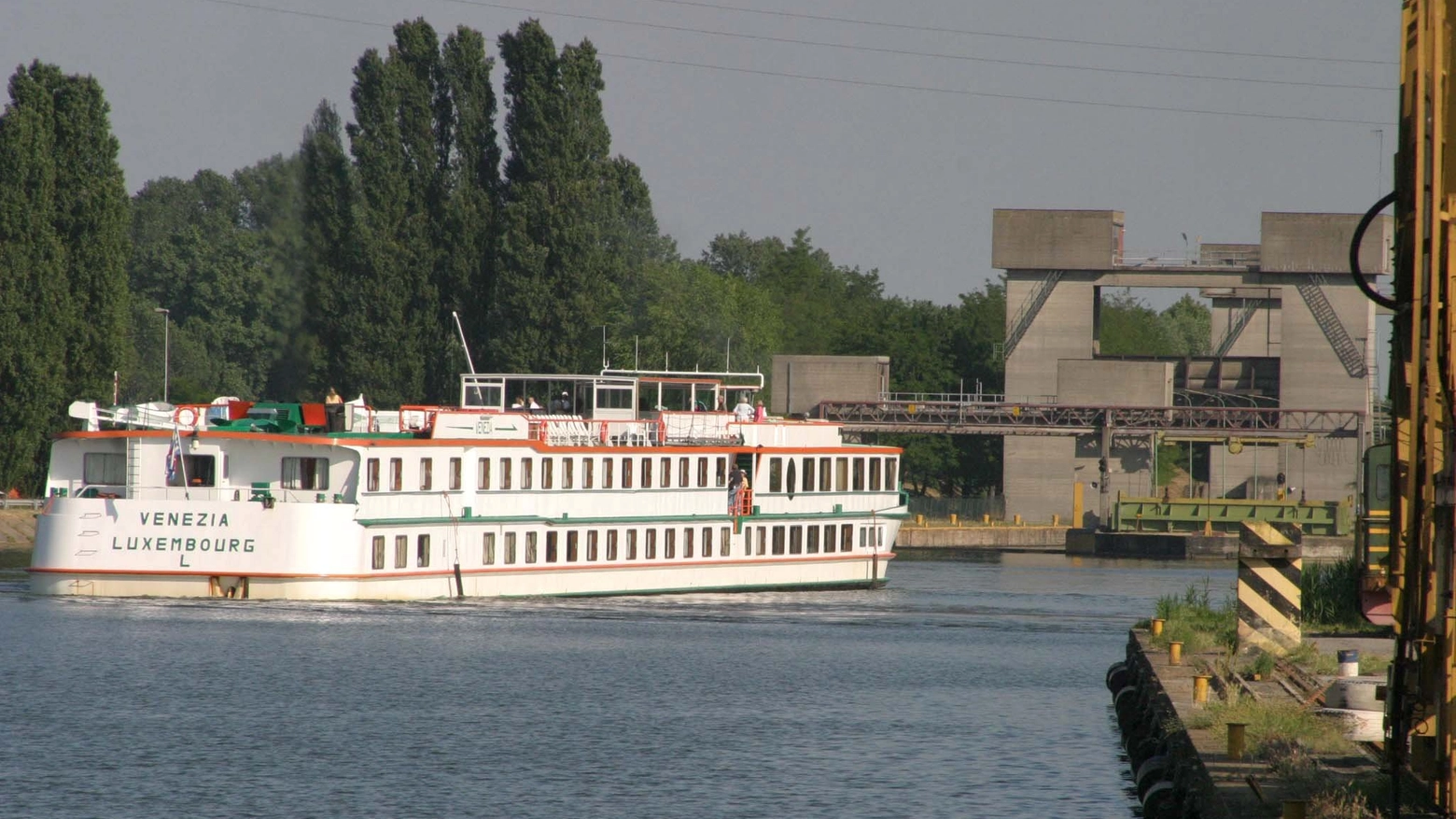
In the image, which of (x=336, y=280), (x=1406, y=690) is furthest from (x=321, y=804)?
(x=336, y=280)

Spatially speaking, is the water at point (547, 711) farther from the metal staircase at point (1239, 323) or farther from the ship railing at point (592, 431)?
the metal staircase at point (1239, 323)

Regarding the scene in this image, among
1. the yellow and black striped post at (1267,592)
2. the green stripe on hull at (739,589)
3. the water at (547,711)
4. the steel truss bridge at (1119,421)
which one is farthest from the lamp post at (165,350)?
the steel truss bridge at (1119,421)

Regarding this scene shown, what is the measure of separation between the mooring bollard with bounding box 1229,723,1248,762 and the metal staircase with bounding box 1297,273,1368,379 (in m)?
67.4

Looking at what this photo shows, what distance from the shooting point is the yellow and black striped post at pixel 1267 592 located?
79.3 feet

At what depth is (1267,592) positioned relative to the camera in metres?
24.4

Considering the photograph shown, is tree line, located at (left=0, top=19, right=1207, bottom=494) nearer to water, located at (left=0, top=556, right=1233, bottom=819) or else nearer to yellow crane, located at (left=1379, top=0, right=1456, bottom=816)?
water, located at (left=0, top=556, right=1233, bottom=819)

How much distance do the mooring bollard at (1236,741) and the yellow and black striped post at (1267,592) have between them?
7961 mm

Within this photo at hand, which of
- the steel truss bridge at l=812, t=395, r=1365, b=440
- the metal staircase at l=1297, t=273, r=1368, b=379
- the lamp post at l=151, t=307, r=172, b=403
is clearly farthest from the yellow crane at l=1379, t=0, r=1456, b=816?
the metal staircase at l=1297, t=273, r=1368, b=379

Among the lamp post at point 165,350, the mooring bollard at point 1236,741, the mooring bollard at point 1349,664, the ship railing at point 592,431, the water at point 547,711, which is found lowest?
the water at point 547,711

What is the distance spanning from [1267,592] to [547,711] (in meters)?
10.5

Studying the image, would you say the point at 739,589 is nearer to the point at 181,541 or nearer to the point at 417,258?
the point at 181,541

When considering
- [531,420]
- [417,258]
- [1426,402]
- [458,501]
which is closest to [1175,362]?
[417,258]

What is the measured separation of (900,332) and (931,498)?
1631 cm

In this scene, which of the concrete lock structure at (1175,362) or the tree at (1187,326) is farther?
the tree at (1187,326)
